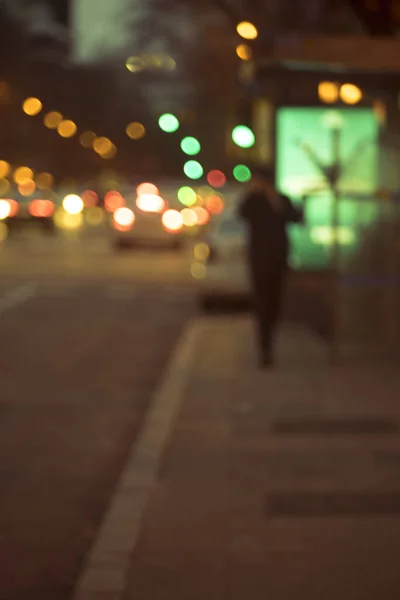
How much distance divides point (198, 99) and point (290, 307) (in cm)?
605

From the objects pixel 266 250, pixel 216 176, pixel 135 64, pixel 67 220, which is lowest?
pixel 67 220

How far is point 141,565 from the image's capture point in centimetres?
653

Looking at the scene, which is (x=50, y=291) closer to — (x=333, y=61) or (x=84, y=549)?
(x=333, y=61)

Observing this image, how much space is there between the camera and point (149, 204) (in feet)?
114

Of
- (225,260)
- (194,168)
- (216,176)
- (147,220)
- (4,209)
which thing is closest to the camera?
(194,168)

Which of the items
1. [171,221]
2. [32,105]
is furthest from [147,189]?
[32,105]

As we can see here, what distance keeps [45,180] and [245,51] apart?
6106 cm

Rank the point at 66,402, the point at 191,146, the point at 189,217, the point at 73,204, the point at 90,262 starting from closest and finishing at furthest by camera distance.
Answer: the point at 66,402 → the point at 191,146 → the point at 90,262 → the point at 189,217 → the point at 73,204

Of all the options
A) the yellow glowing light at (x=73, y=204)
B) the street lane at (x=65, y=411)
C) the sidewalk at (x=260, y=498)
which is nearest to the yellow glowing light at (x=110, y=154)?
the yellow glowing light at (x=73, y=204)

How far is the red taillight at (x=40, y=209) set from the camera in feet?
156

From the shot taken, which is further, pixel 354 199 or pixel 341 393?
pixel 354 199

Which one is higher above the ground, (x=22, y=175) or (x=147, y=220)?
(x=22, y=175)

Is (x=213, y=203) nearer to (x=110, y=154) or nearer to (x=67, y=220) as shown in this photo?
(x=110, y=154)

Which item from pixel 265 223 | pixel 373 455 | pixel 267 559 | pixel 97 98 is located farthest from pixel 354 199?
pixel 97 98
